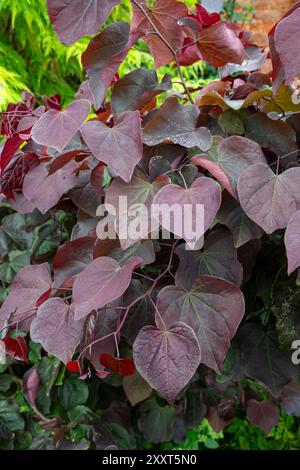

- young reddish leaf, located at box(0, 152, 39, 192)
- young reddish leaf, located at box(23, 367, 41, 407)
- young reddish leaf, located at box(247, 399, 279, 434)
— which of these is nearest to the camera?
young reddish leaf, located at box(0, 152, 39, 192)

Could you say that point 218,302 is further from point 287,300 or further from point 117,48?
point 117,48

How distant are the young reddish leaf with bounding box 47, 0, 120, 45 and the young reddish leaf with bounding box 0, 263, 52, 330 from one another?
0.39 m

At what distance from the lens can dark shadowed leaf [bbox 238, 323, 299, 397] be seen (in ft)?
2.86

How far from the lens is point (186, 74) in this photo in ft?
8.50

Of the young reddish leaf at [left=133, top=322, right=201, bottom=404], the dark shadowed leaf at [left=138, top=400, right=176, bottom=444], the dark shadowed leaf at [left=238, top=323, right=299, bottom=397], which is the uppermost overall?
the young reddish leaf at [left=133, top=322, right=201, bottom=404]

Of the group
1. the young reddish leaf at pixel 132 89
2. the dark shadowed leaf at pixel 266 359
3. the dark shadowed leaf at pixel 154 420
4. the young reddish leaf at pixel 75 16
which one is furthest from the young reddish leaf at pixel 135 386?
the young reddish leaf at pixel 75 16

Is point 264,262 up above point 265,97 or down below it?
below

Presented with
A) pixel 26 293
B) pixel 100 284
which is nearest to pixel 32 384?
pixel 26 293

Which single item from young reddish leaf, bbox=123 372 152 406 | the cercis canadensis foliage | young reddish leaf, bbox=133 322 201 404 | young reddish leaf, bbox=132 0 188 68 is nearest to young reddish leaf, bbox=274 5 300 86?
the cercis canadensis foliage

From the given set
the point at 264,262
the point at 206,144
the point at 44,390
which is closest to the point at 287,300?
the point at 264,262

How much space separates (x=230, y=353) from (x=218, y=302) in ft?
0.85

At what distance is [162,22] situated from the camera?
851mm

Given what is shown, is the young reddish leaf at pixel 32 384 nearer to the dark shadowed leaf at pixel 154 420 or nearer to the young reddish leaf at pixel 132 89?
the dark shadowed leaf at pixel 154 420

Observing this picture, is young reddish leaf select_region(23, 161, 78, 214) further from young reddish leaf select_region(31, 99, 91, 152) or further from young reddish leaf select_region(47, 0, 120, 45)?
young reddish leaf select_region(47, 0, 120, 45)
